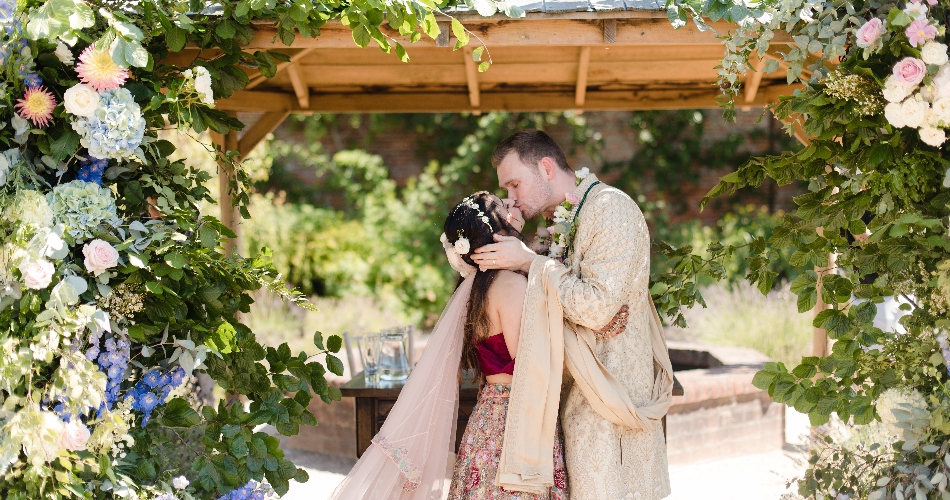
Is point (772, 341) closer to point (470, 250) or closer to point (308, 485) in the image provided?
point (308, 485)

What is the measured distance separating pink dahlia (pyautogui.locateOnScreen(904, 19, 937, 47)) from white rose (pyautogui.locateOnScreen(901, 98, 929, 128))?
16 cm

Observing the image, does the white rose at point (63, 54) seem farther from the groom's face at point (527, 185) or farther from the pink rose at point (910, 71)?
the pink rose at point (910, 71)

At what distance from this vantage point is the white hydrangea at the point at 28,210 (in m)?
2.37

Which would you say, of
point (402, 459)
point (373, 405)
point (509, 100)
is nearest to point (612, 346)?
point (402, 459)

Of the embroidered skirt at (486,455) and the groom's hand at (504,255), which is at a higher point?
the groom's hand at (504,255)

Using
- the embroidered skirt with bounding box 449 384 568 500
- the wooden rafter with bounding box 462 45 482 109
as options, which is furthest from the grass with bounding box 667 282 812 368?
the embroidered skirt with bounding box 449 384 568 500

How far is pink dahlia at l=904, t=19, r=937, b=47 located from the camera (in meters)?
2.31

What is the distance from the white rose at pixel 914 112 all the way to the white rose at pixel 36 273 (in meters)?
2.47

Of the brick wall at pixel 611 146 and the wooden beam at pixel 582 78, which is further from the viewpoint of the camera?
the brick wall at pixel 611 146

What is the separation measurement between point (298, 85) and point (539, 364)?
8.28ft

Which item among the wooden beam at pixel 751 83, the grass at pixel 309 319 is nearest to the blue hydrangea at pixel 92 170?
the wooden beam at pixel 751 83

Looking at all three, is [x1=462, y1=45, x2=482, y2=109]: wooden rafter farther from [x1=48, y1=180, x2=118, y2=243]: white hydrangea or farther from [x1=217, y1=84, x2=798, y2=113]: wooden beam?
[x1=48, y1=180, x2=118, y2=243]: white hydrangea

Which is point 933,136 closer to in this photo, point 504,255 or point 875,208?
point 875,208

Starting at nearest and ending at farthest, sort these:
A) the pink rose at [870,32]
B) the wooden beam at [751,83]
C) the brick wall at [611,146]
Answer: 1. the pink rose at [870,32]
2. the wooden beam at [751,83]
3. the brick wall at [611,146]
